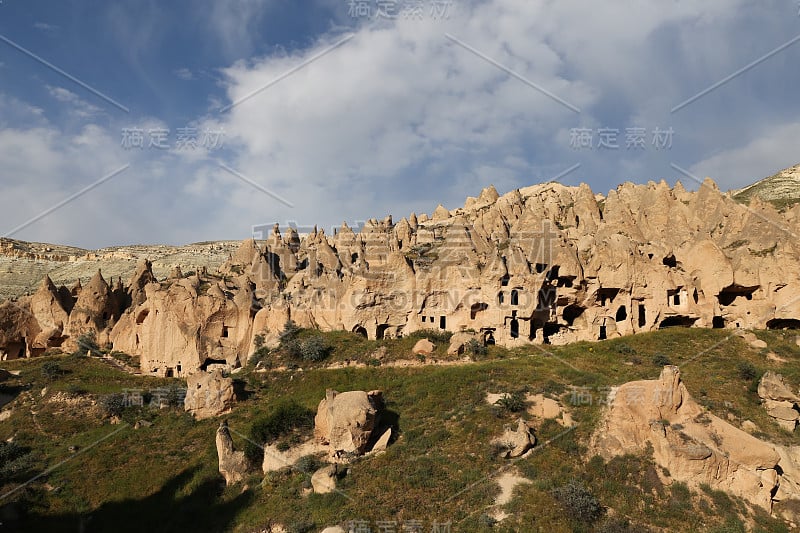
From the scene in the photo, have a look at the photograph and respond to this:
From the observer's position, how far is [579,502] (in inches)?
739

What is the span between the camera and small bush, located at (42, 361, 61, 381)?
4091cm

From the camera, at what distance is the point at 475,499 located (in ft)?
66.6

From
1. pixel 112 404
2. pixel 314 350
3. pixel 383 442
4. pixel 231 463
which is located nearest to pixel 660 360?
pixel 383 442

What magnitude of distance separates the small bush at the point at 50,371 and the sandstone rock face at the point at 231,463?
967 inches

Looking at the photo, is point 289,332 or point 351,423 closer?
point 351,423

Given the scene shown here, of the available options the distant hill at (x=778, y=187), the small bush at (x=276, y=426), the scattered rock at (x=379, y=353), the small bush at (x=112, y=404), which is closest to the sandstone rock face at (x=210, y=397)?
the small bush at (x=276, y=426)

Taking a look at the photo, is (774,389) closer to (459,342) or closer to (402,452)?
(459,342)

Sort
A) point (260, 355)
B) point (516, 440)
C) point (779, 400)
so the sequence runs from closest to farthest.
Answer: point (516, 440) → point (779, 400) → point (260, 355)

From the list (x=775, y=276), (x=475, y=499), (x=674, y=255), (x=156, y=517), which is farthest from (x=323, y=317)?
(x=775, y=276)

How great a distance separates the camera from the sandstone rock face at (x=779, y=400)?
25.2 metres

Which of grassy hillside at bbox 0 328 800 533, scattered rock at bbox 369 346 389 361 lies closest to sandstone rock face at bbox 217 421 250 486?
grassy hillside at bbox 0 328 800 533

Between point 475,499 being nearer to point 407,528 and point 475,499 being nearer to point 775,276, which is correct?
point 407,528

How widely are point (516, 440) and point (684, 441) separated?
713 cm

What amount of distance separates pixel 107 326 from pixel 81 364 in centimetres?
697
